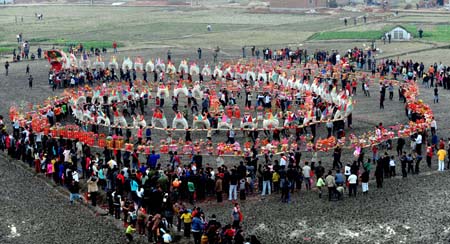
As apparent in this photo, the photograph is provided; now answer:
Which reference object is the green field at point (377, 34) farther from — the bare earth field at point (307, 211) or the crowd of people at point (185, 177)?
the crowd of people at point (185, 177)

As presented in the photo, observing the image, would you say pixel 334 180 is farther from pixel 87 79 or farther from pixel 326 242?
pixel 87 79

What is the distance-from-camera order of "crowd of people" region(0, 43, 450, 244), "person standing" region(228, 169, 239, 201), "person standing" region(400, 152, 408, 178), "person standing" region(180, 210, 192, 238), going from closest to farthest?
"person standing" region(180, 210, 192, 238)
"crowd of people" region(0, 43, 450, 244)
"person standing" region(228, 169, 239, 201)
"person standing" region(400, 152, 408, 178)

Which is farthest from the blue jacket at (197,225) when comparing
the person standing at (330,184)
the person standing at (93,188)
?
the person standing at (330,184)

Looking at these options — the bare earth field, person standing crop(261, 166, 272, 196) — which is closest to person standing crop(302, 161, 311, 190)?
the bare earth field

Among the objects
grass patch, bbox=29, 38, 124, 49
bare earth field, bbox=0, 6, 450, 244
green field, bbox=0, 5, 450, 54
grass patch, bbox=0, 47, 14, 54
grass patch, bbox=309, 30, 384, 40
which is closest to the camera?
bare earth field, bbox=0, 6, 450, 244

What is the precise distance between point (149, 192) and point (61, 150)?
7130 millimetres

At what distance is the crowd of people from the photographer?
74.4 feet

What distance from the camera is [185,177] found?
2573 cm

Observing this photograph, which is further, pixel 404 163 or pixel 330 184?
pixel 404 163

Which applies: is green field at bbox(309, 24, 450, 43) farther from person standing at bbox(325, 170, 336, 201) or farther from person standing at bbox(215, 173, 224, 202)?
person standing at bbox(215, 173, 224, 202)

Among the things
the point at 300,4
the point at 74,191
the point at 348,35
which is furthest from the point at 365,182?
the point at 300,4

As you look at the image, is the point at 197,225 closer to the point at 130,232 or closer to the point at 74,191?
the point at 130,232

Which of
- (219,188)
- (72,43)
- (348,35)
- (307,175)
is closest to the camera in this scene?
(219,188)

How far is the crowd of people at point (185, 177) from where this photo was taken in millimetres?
22672
